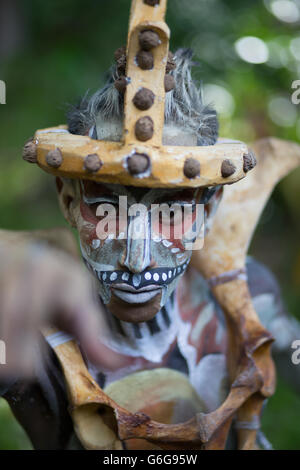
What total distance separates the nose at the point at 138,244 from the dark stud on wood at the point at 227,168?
0.21m

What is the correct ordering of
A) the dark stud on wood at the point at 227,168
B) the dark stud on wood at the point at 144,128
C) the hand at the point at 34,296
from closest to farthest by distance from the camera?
the hand at the point at 34,296 → the dark stud on wood at the point at 144,128 → the dark stud on wood at the point at 227,168

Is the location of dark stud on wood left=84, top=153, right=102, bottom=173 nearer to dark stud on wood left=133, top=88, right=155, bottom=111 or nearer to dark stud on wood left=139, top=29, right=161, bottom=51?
dark stud on wood left=133, top=88, right=155, bottom=111

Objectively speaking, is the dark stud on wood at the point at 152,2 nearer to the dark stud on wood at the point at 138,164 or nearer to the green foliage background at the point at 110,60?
the dark stud on wood at the point at 138,164

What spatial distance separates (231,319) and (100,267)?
0.52 meters

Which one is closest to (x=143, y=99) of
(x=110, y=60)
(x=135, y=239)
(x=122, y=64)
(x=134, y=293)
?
(x=122, y=64)

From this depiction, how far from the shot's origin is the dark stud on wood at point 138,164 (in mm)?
1255

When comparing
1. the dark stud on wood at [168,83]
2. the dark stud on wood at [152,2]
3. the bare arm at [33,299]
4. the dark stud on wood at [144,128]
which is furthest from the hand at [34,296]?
the dark stud on wood at [152,2]

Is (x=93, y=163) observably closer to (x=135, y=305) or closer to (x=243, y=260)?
(x=135, y=305)

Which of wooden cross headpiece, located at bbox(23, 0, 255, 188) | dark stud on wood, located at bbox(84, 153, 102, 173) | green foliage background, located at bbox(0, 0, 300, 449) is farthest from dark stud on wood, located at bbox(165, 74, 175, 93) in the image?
green foliage background, located at bbox(0, 0, 300, 449)

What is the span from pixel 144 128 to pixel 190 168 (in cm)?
14

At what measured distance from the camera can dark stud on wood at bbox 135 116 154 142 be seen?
126 cm

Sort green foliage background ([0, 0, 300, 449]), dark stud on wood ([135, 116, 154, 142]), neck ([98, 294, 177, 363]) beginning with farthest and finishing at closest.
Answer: green foliage background ([0, 0, 300, 449]) < neck ([98, 294, 177, 363]) < dark stud on wood ([135, 116, 154, 142])

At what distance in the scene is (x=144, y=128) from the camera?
1.26 metres

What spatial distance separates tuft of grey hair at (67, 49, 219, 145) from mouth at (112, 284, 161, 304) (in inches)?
15.3
